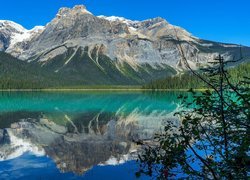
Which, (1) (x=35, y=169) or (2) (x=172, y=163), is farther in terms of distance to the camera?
(1) (x=35, y=169)

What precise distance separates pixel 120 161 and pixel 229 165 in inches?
1007

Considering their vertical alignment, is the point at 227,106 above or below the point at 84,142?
above

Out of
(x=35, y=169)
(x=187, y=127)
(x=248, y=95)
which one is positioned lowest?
(x=35, y=169)

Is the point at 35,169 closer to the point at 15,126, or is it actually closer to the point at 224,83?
the point at 224,83

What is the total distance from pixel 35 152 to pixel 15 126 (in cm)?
2137

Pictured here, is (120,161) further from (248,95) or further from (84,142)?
(248,95)

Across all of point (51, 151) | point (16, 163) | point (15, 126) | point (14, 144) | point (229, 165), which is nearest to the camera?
point (229, 165)

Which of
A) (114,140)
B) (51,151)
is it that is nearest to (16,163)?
(51,151)

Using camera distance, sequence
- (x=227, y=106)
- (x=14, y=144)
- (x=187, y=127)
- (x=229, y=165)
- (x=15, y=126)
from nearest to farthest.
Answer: (x=229, y=165) → (x=227, y=106) → (x=187, y=127) → (x=14, y=144) → (x=15, y=126)

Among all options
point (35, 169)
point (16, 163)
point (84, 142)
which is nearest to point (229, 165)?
point (35, 169)

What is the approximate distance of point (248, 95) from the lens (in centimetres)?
887

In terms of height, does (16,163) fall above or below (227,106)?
below

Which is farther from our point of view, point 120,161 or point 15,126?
point 15,126

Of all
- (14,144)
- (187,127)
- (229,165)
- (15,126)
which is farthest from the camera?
(15,126)
